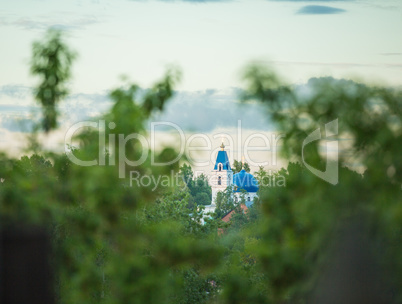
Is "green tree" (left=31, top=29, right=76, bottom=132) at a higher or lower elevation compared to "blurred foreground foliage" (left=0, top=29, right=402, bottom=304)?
higher

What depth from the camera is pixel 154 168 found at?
436 centimetres

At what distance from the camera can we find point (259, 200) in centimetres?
450

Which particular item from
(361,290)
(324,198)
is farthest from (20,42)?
(361,290)

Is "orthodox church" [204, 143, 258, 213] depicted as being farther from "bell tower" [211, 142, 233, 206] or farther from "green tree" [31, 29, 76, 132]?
"green tree" [31, 29, 76, 132]

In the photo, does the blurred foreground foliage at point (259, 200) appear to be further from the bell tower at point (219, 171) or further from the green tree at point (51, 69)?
the bell tower at point (219, 171)

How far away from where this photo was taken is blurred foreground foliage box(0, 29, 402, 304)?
2.64m

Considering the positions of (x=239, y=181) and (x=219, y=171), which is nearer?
(x=239, y=181)

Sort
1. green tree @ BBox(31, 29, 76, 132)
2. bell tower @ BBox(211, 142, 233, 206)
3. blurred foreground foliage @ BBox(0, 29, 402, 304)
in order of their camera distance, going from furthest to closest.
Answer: bell tower @ BBox(211, 142, 233, 206)
green tree @ BBox(31, 29, 76, 132)
blurred foreground foliage @ BBox(0, 29, 402, 304)

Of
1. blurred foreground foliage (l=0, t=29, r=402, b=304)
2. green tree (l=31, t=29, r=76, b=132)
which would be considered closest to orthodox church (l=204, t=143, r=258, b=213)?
green tree (l=31, t=29, r=76, b=132)

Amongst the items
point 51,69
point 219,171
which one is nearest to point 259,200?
point 51,69

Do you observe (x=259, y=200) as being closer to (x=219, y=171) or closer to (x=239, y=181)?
(x=239, y=181)

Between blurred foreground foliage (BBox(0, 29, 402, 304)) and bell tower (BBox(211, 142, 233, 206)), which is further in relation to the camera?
bell tower (BBox(211, 142, 233, 206))

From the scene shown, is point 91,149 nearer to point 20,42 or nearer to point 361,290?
point 20,42

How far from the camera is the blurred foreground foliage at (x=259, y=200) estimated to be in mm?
2637
